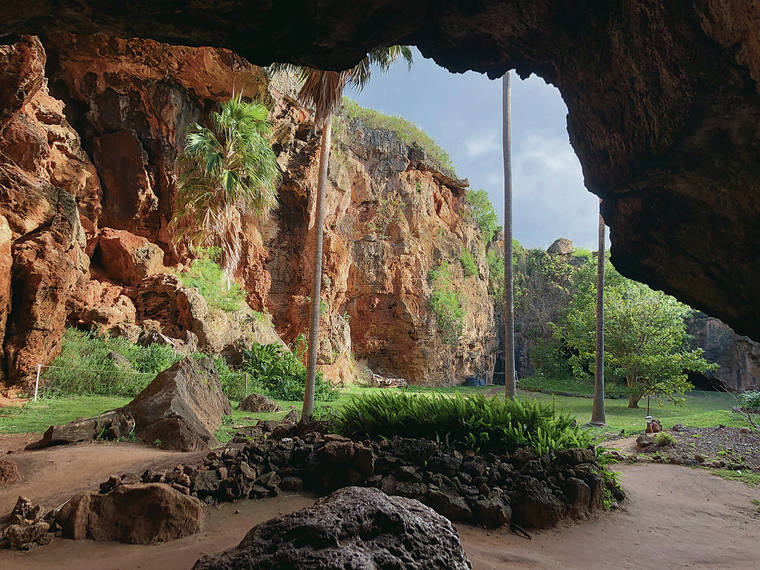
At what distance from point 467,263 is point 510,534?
25.3 metres

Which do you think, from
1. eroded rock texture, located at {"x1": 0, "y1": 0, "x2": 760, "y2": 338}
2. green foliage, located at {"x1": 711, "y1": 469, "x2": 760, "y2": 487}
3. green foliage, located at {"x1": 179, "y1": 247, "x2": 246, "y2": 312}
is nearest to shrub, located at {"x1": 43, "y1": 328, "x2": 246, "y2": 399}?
green foliage, located at {"x1": 179, "y1": 247, "x2": 246, "y2": 312}

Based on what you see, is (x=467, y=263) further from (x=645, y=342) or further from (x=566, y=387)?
(x=645, y=342)

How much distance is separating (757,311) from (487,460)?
3.31m

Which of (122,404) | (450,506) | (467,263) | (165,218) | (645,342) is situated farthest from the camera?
(467,263)

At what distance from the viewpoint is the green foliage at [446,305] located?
84.6 feet

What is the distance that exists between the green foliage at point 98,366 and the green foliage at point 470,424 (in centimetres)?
631

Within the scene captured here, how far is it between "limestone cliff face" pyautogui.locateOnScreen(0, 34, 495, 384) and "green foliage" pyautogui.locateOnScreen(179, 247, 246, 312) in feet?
2.53

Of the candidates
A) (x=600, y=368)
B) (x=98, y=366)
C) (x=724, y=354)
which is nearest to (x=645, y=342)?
(x=600, y=368)

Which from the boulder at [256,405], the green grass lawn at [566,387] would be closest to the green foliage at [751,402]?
the green grass lawn at [566,387]

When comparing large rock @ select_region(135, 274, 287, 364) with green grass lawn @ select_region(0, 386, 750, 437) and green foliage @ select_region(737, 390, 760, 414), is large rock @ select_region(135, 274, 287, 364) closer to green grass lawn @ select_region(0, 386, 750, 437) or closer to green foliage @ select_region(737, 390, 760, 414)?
green grass lawn @ select_region(0, 386, 750, 437)

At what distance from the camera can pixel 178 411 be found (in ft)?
23.3

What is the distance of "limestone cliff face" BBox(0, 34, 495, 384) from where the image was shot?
8836 millimetres

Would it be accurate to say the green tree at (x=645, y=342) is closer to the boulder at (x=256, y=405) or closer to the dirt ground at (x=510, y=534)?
the dirt ground at (x=510, y=534)

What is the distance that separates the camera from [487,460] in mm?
5582
